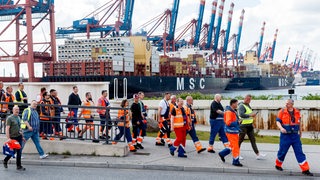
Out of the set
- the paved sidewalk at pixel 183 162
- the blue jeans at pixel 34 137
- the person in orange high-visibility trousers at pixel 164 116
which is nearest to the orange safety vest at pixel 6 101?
the paved sidewalk at pixel 183 162

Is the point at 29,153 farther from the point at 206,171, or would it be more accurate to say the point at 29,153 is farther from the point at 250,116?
the point at 250,116

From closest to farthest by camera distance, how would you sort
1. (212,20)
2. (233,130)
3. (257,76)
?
(233,130)
(212,20)
(257,76)

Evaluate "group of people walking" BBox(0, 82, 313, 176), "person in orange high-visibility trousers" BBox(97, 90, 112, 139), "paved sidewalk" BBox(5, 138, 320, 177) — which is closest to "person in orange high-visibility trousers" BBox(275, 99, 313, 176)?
"group of people walking" BBox(0, 82, 313, 176)

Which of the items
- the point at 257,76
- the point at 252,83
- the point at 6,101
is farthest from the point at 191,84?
the point at 6,101

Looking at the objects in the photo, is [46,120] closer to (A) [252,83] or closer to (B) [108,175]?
(B) [108,175]

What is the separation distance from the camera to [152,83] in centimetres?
5928

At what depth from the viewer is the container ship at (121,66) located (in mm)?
53125

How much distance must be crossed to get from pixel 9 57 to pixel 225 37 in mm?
68552

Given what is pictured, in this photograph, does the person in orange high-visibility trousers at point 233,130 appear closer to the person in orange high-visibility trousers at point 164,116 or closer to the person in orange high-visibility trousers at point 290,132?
the person in orange high-visibility trousers at point 290,132

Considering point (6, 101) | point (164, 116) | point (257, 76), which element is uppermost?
point (257, 76)

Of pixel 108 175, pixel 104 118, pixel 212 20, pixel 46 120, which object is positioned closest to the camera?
pixel 108 175

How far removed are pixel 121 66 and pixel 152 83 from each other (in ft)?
22.3

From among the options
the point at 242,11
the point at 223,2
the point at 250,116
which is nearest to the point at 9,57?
the point at 250,116

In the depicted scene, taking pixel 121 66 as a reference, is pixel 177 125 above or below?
below
